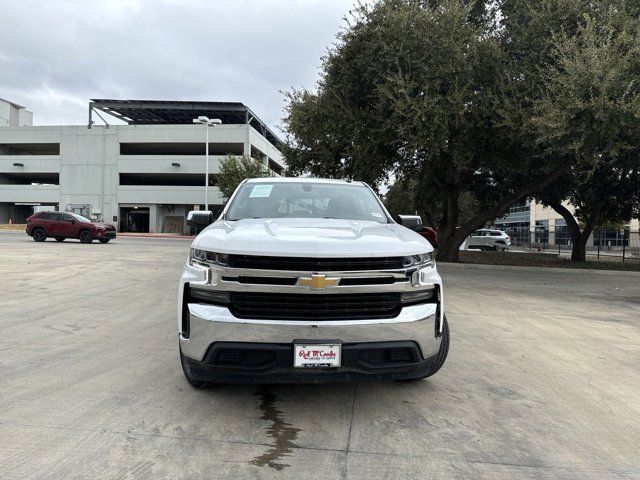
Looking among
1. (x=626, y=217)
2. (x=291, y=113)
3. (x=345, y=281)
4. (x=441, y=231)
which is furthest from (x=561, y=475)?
(x=626, y=217)

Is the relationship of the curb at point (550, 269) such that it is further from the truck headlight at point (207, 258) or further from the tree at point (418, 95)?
the truck headlight at point (207, 258)

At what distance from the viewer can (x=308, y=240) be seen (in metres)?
3.55

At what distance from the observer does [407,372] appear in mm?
3615

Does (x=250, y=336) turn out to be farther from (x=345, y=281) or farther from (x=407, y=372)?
(x=407, y=372)

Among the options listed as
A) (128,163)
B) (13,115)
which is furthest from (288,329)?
(13,115)

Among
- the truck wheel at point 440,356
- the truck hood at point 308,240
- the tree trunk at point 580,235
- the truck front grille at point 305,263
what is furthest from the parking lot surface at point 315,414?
the tree trunk at point 580,235

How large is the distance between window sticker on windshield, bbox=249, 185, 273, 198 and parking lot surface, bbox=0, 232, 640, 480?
194 cm

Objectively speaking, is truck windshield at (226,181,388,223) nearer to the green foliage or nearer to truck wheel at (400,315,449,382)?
truck wheel at (400,315,449,382)

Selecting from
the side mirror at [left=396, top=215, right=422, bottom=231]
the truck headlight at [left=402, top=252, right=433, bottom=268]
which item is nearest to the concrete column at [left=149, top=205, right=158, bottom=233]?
the side mirror at [left=396, top=215, right=422, bottom=231]

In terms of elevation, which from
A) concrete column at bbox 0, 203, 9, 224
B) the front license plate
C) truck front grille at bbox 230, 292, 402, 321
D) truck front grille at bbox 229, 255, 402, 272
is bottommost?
the front license plate

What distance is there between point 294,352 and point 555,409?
92.0 inches

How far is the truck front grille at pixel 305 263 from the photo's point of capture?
11.3 ft

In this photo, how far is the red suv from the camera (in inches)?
960

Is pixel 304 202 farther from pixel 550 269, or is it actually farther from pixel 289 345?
pixel 550 269
